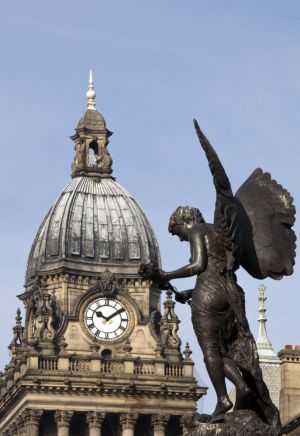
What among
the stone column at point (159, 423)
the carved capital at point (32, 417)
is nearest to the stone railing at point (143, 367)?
the stone column at point (159, 423)

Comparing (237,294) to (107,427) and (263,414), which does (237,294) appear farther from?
(107,427)

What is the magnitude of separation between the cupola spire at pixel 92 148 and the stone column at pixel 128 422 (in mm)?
15534

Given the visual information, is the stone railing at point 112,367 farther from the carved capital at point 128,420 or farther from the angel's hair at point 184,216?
the angel's hair at point 184,216

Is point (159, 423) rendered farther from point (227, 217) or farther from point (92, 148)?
point (227, 217)

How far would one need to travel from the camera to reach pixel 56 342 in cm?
11419

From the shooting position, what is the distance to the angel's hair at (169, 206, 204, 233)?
85.5 feet

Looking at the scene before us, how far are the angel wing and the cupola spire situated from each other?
309 ft

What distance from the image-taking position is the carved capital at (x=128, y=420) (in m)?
112

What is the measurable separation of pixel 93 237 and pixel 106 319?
609cm

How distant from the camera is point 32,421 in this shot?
4355 inches

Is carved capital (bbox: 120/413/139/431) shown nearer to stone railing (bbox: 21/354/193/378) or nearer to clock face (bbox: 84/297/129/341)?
stone railing (bbox: 21/354/193/378)

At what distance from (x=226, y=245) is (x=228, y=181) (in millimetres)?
819

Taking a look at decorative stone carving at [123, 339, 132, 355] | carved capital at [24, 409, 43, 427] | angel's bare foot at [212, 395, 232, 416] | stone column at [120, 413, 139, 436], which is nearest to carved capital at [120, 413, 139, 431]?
stone column at [120, 413, 139, 436]

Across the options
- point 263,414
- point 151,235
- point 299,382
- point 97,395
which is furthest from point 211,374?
point 151,235
